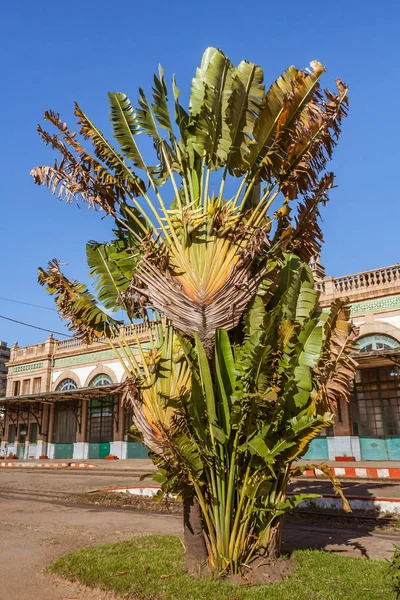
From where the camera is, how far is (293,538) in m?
7.50

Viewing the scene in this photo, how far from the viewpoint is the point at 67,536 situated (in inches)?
312

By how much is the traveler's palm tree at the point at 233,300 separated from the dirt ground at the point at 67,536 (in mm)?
1769

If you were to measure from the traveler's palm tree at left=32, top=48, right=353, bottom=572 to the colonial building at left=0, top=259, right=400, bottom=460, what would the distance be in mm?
5679

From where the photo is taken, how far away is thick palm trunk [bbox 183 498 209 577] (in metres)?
5.21

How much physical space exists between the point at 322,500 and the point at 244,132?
8.58 m

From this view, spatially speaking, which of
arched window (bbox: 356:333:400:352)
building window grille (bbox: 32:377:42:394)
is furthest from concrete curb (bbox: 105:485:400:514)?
building window grille (bbox: 32:377:42:394)

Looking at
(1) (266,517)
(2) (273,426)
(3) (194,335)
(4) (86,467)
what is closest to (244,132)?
(3) (194,335)

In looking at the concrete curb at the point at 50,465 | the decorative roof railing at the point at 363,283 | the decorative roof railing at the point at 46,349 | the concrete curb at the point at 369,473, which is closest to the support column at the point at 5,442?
the decorative roof railing at the point at 46,349

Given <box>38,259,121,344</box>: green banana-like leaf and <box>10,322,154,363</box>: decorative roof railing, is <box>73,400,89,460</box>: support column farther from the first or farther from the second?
<box>38,259,121,344</box>: green banana-like leaf

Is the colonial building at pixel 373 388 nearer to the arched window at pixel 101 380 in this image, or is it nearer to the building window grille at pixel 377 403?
the building window grille at pixel 377 403

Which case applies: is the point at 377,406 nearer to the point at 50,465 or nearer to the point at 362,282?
the point at 362,282

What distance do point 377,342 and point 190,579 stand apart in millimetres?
16791

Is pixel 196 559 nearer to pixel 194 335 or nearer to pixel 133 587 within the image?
pixel 133 587

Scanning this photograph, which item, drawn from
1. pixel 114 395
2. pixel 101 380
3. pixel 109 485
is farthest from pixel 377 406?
pixel 101 380
